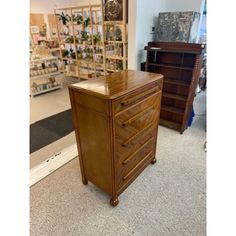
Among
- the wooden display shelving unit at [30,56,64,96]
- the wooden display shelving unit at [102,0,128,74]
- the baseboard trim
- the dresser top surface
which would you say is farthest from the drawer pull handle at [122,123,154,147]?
the wooden display shelving unit at [30,56,64,96]

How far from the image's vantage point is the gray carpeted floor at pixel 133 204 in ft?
4.48

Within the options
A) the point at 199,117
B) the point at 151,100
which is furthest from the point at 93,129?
the point at 199,117

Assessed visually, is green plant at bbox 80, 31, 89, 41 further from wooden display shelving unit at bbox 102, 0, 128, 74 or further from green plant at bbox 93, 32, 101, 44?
wooden display shelving unit at bbox 102, 0, 128, 74

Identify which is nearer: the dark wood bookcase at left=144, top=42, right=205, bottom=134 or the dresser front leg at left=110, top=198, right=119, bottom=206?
the dresser front leg at left=110, top=198, right=119, bottom=206

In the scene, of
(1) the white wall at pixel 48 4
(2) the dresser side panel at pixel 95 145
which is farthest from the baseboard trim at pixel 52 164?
(1) the white wall at pixel 48 4

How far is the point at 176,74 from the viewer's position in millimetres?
2492

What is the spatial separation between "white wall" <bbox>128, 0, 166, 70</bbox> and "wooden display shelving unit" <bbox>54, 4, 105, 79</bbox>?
6.02ft

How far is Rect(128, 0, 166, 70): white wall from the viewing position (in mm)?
2289

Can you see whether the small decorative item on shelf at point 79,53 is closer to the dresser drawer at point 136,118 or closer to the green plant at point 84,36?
the green plant at point 84,36

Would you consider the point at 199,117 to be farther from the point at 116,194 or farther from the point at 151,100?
the point at 116,194

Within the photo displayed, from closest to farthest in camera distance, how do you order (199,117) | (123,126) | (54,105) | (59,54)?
(123,126) < (199,117) < (54,105) < (59,54)
